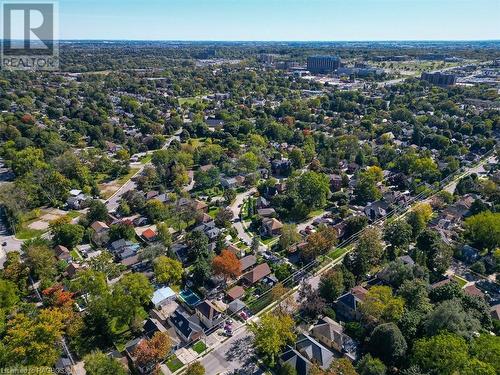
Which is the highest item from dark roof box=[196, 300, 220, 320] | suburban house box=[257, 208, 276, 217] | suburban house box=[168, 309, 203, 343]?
suburban house box=[257, 208, 276, 217]

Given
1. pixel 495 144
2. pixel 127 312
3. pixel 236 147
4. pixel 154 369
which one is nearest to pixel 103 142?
pixel 236 147

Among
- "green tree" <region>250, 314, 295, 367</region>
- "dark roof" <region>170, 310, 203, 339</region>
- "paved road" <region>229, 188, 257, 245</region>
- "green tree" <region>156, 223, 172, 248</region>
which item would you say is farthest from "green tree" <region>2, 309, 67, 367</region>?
"paved road" <region>229, 188, 257, 245</region>

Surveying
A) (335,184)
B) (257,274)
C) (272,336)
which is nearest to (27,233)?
(257,274)

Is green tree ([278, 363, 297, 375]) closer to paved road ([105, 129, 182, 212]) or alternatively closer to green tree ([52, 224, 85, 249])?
green tree ([52, 224, 85, 249])

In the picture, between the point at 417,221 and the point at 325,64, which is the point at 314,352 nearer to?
the point at 417,221

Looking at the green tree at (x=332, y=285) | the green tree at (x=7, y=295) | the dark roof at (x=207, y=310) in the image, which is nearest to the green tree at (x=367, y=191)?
the green tree at (x=332, y=285)

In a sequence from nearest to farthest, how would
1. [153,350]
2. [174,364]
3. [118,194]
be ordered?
[153,350] → [174,364] → [118,194]

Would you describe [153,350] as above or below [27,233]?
below

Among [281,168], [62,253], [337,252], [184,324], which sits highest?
[281,168]
